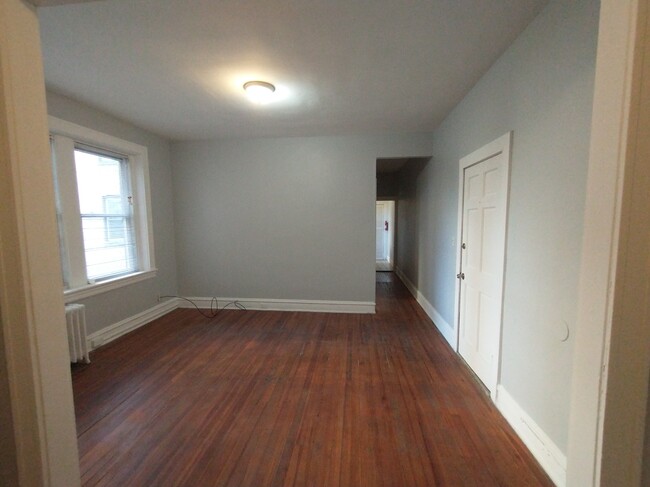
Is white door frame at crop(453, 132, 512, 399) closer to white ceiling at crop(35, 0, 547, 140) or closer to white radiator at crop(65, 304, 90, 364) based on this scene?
white ceiling at crop(35, 0, 547, 140)

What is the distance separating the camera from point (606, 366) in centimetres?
65

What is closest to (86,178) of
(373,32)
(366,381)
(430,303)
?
(373,32)

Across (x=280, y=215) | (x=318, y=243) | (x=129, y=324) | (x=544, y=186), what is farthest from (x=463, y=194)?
(x=129, y=324)

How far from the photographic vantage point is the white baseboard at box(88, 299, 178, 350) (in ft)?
9.58

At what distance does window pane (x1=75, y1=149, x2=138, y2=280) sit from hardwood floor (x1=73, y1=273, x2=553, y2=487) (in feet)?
3.17

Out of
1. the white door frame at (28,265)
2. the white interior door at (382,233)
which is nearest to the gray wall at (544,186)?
the white door frame at (28,265)

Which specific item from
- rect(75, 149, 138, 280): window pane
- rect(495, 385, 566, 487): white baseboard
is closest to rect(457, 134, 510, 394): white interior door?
rect(495, 385, 566, 487): white baseboard

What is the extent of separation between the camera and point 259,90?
7.74ft

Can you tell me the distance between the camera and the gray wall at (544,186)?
1.27 meters

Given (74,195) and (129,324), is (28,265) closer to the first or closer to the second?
(74,195)

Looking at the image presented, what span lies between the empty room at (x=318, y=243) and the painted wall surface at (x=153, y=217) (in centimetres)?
3

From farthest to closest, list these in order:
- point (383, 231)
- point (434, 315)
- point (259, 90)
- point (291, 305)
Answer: point (383, 231) → point (291, 305) → point (434, 315) → point (259, 90)

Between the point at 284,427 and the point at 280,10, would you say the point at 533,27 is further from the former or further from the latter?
the point at 284,427

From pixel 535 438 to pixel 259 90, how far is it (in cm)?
323
